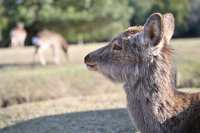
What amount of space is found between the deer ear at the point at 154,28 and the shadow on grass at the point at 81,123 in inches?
110

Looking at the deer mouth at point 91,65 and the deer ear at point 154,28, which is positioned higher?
the deer ear at point 154,28

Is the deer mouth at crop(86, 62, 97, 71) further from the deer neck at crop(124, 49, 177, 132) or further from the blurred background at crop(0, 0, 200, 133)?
the blurred background at crop(0, 0, 200, 133)

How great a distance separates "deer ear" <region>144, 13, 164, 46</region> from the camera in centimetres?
464

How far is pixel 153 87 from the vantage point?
4.90m

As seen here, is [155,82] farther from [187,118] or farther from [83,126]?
[83,126]

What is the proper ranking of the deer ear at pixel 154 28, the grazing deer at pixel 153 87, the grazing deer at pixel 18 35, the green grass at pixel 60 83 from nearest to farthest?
the deer ear at pixel 154 28 → the grazing deer at pixel 153 87 → the green grass at pixel 60 83 → the grazing deer at pixel 18 35

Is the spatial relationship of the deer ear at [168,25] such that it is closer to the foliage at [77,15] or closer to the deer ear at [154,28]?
the deer ear at [154,28]

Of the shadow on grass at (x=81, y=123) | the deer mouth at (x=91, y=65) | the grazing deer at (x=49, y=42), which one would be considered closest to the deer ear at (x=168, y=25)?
the deer mouth at (x=91, y=65)

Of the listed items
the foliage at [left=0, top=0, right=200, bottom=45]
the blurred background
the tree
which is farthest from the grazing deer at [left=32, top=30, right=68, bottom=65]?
the tree

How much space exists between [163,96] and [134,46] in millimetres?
510

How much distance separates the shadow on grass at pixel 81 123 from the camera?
773 cm

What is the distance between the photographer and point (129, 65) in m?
5.03

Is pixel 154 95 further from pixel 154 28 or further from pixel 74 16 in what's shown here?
pixel 74 16

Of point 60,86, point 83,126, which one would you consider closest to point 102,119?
point 83,126
